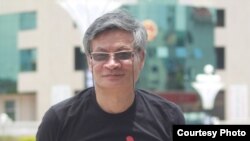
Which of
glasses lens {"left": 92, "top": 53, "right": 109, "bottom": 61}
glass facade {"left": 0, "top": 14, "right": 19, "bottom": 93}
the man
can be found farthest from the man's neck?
glass facade {"left": 0, "top": 14, "right": 19, "bottom": 93}

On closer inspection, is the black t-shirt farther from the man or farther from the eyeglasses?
the eyeglasses

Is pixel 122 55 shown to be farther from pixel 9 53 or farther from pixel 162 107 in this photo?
pixel 9 53

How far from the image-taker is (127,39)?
176 centimetres

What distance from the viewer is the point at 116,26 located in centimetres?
175

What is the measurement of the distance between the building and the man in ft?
80.3

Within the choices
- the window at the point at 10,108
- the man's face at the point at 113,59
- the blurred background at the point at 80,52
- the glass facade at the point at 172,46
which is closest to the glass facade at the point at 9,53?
the blurred background at the point at 80,52

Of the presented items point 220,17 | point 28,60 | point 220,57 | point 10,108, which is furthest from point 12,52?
point 220,17

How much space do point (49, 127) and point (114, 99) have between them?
0.24 m

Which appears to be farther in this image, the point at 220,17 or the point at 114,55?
the point at 220,17

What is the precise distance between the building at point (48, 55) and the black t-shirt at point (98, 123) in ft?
80.2

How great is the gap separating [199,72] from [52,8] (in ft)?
26.5

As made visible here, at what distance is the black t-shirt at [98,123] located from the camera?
1.79 metres

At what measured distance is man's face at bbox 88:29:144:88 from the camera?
174 cm

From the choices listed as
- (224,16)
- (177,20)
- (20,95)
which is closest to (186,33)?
(177,20)
